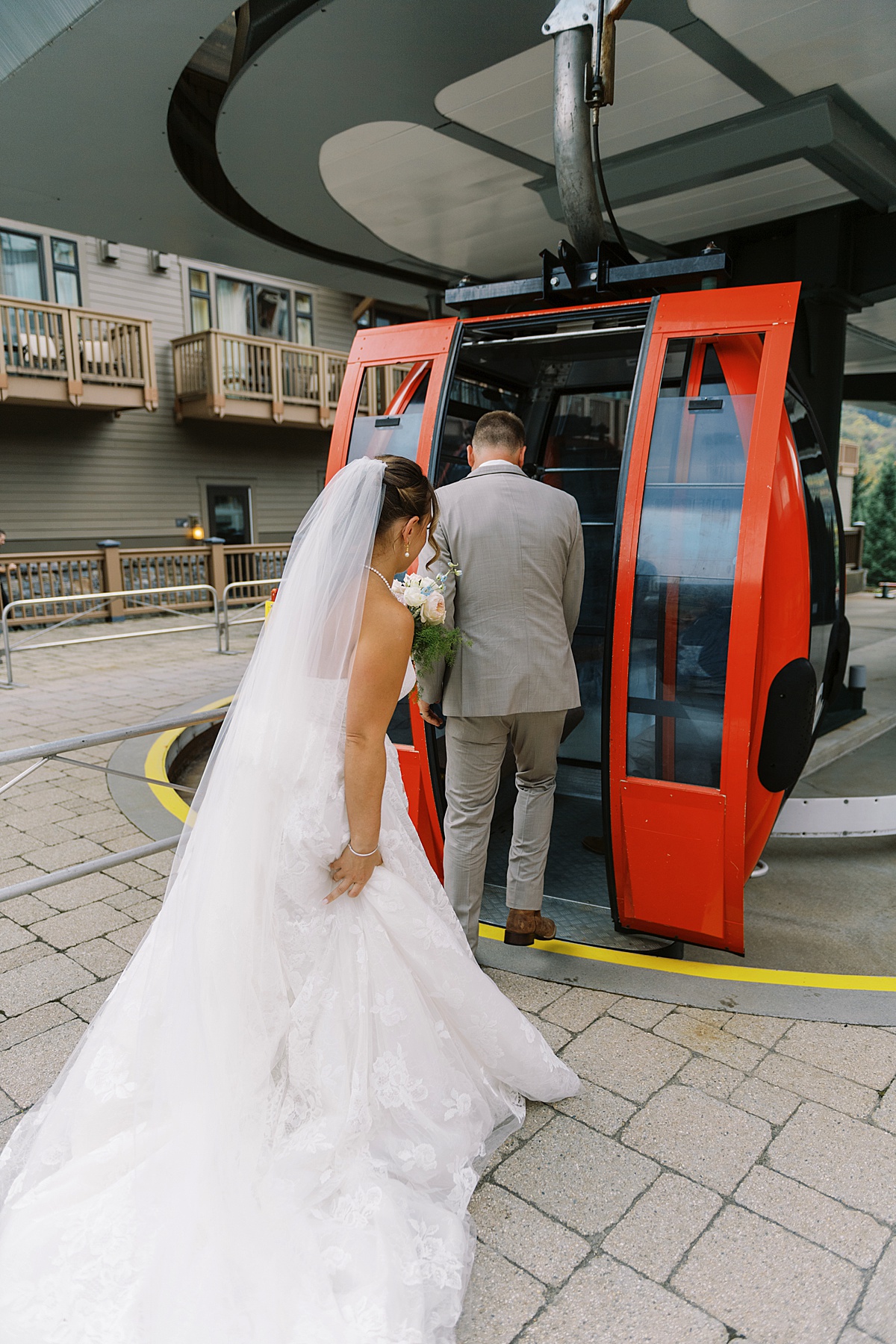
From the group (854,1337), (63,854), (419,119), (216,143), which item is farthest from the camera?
(216,143)

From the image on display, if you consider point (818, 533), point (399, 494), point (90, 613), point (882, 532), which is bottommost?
point (90, 613)

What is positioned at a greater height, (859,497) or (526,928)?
(859,497)

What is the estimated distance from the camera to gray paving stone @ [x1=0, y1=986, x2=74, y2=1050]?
2976 millimetres

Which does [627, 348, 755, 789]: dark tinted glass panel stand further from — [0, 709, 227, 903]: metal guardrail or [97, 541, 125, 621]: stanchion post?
[97, 541, 125, 621]: stanchion post

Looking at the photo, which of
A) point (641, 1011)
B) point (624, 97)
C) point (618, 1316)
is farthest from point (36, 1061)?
point (624, 97)

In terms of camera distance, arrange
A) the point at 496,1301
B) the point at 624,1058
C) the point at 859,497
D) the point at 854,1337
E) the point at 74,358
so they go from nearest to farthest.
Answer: the point at 854,1337 < the point at 496,1301 < the point at 624,1058 < the point at 74,358 < the point at 859,497

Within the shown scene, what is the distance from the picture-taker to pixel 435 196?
18.3 feet

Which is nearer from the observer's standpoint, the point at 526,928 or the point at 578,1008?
the point at 578,1008

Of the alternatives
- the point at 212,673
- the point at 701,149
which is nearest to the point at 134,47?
the point at 701,149

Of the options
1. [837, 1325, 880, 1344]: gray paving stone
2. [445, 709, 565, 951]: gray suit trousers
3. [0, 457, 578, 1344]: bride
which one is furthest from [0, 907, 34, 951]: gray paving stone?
[837, 1325, 880, 1344]: gray paving stone

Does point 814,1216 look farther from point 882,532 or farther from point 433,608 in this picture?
point 882,532

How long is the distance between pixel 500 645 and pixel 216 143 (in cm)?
370

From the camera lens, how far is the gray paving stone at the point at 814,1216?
2086 millimetres

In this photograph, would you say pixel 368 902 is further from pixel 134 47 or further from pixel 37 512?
pixel 37 512
